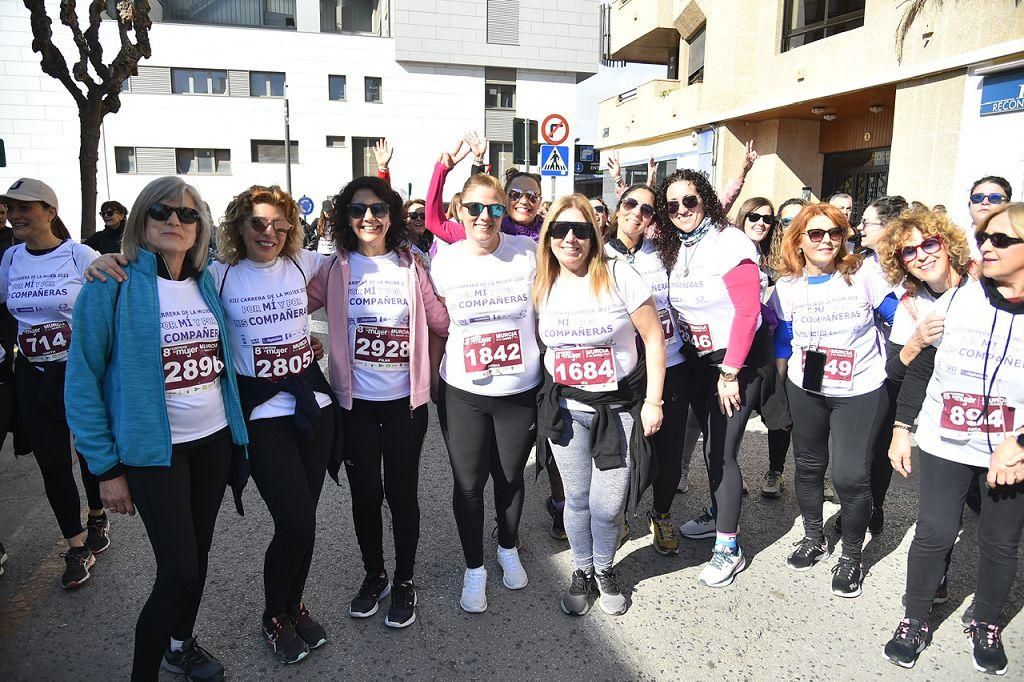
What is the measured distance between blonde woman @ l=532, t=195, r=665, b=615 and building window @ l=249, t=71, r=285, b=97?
3294 cm

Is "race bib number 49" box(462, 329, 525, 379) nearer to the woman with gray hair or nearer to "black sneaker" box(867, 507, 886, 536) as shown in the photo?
the woman with gray hair

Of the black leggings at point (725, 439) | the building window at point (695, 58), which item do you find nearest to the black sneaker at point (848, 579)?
the black leggings at point (725, 439)

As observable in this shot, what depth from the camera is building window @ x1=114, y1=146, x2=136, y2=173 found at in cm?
3014

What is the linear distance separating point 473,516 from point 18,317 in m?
2.59

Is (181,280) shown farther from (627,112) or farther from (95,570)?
(627,112)

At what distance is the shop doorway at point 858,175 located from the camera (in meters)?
13.5

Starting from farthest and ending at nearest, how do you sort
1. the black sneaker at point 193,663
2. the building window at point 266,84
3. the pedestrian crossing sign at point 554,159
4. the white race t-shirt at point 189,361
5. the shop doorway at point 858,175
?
the building window at point 266,84, the shop doorway at point 858,175, the pedestrian crossing sign at point 554,159, the black sneaker at point 193,663, the white race t-shirt at point 189,361

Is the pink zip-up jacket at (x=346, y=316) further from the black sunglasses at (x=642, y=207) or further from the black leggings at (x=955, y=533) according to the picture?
the black leggings at (x=955, y=533)

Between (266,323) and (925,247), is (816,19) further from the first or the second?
(266,323)

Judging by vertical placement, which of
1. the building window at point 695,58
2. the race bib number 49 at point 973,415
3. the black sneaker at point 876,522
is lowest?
the black sneaker at point 876,522

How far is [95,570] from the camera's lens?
3.55 m

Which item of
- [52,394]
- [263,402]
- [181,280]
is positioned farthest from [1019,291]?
[52,394]

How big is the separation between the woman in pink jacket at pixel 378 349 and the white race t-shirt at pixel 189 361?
57 cm

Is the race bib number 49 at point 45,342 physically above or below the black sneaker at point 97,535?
above
